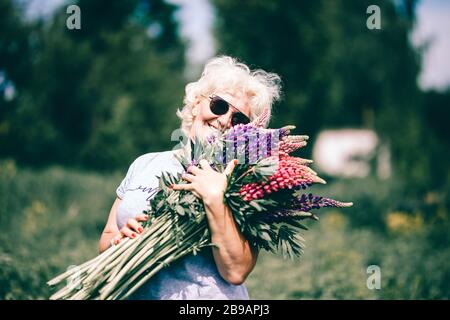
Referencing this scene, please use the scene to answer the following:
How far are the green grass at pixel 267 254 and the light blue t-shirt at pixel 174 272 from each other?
1.61m

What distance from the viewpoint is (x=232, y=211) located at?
1.83 metres

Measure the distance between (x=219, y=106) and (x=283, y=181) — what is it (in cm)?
57

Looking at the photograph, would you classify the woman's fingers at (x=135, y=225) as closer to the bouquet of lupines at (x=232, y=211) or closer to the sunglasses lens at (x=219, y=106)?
the bouquet of lupines at (x=232, y=211)

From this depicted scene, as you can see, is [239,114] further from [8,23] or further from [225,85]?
[8,23]

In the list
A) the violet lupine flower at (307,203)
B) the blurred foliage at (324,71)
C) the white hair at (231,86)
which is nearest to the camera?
the violet lupine flower at (307,203)

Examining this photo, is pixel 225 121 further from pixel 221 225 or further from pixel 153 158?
pixel 221 225

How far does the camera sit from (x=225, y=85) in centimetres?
227

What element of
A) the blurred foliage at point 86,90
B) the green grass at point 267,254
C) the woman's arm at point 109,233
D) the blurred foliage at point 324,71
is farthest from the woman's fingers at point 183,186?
the blurred foliage at point 324,71

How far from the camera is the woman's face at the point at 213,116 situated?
2182 millimetres

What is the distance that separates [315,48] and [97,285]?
16.5 meters

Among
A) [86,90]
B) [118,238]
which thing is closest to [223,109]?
[118,238]

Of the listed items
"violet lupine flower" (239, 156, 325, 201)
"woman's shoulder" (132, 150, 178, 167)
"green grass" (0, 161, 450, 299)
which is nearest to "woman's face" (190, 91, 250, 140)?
"woman's shoulder" (132, 150, 178, 167)

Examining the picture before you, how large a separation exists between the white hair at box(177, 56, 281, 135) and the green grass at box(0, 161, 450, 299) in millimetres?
1878

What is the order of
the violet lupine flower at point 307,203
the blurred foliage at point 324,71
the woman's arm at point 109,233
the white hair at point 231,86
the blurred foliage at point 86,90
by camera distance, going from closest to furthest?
the violet lupine flower at point 307,203, the woman's arm at point 109,233, the white hair at point 231,86, the blurred foliage at point 86,90, the blurred foliage at point 324,71
